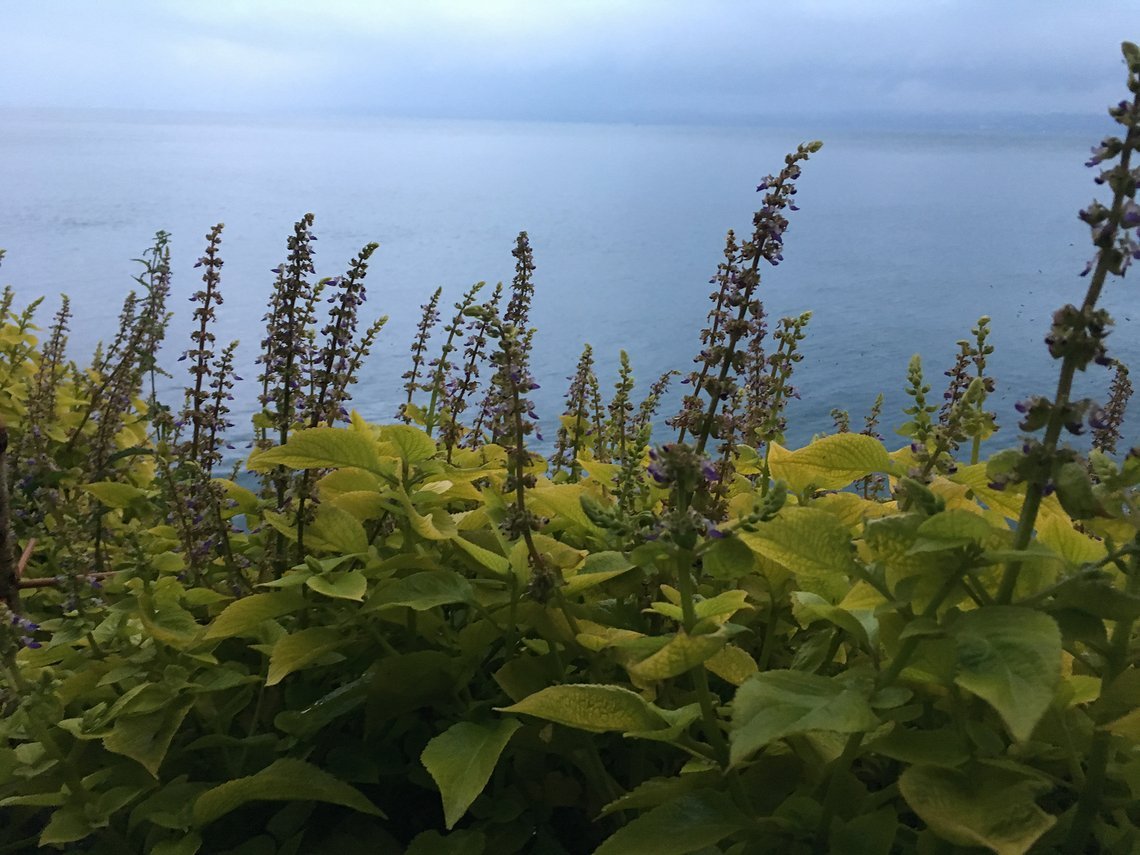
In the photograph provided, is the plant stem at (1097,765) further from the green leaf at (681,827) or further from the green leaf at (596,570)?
the green leaf at (596,570)

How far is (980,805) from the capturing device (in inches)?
20.5

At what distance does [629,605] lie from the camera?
0.88 meters

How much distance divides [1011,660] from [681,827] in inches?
8.8

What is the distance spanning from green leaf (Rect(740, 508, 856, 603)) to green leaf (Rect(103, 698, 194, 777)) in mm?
488

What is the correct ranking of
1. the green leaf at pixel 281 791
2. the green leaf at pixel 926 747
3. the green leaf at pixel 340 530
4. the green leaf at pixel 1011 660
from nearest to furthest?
1. the green leaf at pixel 1011 660
2. the green leaf at pixel 926 747
3. the green leaf at pixel 281 791
4. the green leaf at pixel 340 530

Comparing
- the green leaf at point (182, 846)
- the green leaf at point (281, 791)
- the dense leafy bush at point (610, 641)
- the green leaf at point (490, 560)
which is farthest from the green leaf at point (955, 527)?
the green leaf at point (182, 846)

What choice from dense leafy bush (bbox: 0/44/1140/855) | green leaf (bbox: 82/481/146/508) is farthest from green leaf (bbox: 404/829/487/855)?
green leaf (bbox: 82/481/146/508)

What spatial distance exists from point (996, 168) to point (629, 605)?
34.2 ft

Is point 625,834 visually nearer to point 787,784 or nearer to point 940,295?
point 787,784

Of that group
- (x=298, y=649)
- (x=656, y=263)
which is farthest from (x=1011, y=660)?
(x=656, y=263)

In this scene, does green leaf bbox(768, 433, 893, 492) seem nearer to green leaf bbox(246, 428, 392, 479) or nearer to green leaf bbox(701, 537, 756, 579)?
green leaf bbox(701, 537, 756, 579)

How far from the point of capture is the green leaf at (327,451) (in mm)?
750

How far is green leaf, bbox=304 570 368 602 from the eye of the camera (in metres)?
0.70

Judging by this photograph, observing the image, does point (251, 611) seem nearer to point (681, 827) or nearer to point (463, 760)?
point (463, 760)
